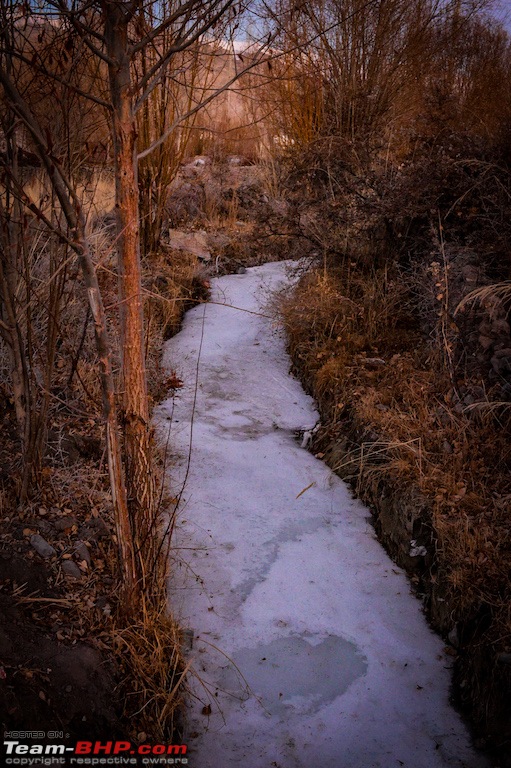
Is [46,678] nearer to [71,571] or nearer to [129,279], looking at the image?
Result: [71,571]

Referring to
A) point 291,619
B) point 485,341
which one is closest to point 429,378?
point 485,341

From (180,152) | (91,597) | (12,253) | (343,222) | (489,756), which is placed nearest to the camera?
(489,756)

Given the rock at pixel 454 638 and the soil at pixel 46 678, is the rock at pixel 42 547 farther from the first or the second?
the rock at pixel 454 638

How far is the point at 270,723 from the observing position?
2158 mm

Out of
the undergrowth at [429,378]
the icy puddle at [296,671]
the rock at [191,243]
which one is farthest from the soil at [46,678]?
the rock at [191,243]

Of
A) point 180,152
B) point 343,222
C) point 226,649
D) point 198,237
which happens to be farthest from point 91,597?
point 198,237

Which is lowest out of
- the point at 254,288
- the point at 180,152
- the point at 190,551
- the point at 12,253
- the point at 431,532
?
the point at 190,551

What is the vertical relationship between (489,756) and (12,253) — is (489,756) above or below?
below

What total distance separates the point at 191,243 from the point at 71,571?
561 cm

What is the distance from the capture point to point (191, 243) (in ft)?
23.8

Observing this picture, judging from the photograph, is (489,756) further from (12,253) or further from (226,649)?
(12,253)

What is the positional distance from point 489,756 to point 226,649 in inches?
43.7
